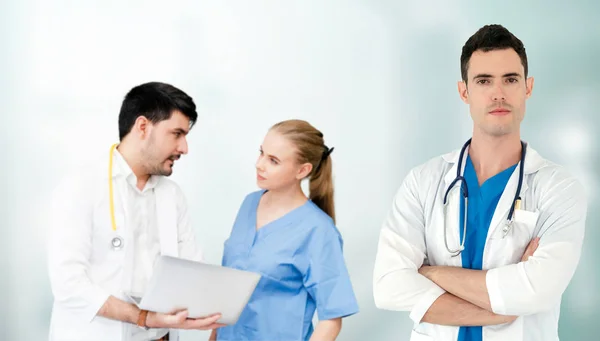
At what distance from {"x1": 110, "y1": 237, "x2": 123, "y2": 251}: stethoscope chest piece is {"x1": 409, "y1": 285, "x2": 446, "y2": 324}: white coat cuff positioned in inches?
39.2

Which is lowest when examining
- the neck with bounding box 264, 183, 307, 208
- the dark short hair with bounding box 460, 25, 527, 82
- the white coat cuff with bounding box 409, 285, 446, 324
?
the white coat cuff with bounding box 409, 285, 446, 324

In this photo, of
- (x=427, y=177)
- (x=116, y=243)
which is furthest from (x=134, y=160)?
(x=427, y=177)

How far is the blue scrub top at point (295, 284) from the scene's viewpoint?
2.46 meters

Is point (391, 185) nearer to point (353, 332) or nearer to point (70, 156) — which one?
point (353, 332)

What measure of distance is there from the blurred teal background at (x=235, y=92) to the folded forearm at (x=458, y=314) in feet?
4.14

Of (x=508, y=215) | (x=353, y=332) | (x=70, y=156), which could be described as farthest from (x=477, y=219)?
(x=70, y=156)

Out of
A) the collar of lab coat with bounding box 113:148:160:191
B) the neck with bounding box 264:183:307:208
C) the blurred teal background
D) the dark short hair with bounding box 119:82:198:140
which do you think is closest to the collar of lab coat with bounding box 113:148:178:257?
the collar of lab coat with bounding box 113:148:160:191

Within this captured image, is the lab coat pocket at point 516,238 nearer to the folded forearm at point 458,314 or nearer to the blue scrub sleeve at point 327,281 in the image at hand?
the folded forearm at point 458,314

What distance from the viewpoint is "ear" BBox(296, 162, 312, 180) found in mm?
2576

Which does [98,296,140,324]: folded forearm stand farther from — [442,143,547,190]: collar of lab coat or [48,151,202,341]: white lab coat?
[442,143,547,190]: collar of lab coat

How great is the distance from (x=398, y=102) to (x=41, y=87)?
1595mm

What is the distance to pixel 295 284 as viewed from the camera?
8.15 ft

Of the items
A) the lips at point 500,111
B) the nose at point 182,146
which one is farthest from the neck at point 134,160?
the lips at point 500,111

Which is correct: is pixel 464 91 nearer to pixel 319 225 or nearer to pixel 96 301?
pixel 319 225
